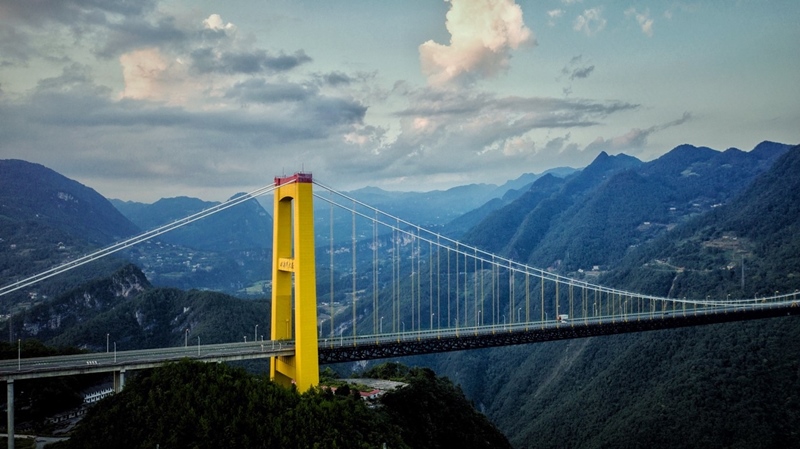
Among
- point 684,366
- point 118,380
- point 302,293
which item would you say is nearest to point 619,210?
point 684,366

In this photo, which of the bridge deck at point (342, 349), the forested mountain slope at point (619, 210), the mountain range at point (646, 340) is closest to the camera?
the bridge deck at point (342, 349)

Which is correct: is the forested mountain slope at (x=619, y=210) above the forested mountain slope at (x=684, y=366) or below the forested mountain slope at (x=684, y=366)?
above

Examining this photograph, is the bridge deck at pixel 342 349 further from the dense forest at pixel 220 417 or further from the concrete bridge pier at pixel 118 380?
the dense forest at pixel 220 417

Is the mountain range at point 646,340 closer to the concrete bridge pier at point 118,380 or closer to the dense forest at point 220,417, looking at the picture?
the dense forest at point 220,417

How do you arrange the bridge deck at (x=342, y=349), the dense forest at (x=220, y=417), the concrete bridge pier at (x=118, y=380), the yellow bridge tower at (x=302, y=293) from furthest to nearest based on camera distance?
1. the yellow bridge tower at (x=302, y=293)
2. the concrete bridge pier at (x=118, y=380)
3. the bridge deck at (x=342, y=349)
4. the dense forest at (x=220, y=417)

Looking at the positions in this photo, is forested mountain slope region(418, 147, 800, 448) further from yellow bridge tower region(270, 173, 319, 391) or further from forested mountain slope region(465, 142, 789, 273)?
yellow bridge tower region(270, 173, 319, 391)

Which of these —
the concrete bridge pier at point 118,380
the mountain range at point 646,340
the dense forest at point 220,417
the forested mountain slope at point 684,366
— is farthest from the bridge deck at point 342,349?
the mountain range at point 646,340

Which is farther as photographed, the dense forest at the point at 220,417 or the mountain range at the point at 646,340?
the mountain range at the point at 646,340

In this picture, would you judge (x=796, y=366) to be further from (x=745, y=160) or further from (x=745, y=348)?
(x=745, y=160)

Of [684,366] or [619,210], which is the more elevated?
[619,210]

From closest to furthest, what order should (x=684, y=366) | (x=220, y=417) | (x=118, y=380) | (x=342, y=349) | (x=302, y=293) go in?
1. (x=220, y=417)
2. (x=118, y=380)
3. (x=302, y=293)
4. (x=342, y=349)
5. (x=684, y=366)

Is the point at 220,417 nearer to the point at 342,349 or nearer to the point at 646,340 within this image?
the point at 342,349
